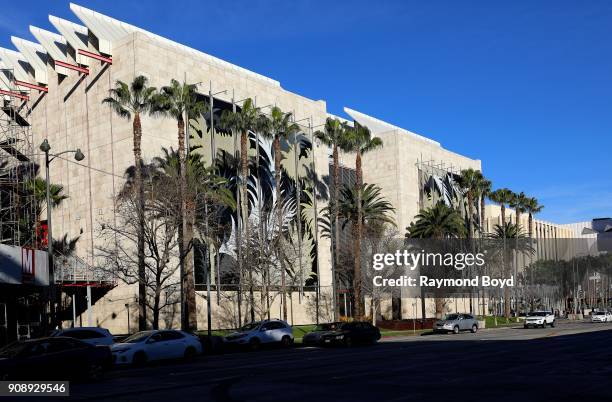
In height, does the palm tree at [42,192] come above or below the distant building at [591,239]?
above

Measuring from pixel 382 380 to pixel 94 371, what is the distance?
8.34 meters

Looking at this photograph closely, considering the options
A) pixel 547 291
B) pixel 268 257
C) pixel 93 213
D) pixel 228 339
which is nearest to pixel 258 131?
pixel 268 257

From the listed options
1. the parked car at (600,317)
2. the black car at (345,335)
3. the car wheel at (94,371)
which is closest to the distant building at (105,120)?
the black car at (345,335)

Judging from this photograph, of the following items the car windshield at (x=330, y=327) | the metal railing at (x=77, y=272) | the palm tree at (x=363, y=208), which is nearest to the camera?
the car windshield at (x=330, y=327)

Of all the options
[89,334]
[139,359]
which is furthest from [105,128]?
[139,359]

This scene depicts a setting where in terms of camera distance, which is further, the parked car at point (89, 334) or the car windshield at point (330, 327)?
the car windshield at point (330, 327)

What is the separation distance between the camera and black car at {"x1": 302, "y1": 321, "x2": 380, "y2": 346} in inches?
1490

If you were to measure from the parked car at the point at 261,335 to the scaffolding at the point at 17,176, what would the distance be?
1959 centimetres

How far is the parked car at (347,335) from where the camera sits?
37844 mm

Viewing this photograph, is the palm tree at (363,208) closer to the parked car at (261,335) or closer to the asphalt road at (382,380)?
the parked car at (261,335)

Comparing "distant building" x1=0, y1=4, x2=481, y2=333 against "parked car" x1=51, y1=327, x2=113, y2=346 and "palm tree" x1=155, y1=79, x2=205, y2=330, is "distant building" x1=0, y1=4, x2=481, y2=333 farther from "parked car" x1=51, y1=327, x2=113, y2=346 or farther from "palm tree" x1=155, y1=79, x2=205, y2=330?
"parked car" x1=51, y1=327, x2=113, y2=346

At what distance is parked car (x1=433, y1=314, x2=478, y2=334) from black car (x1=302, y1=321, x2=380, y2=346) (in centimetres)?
1492

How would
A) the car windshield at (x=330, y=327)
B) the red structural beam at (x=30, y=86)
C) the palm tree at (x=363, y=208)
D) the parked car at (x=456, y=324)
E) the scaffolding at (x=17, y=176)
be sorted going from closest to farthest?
the car windshield at (x=330, y=327) → the scaffolding at (x=17, y=176) → the parked car at (x=456, y=324) → the red structural beam at (x=30, y=86) → the palm tree at (x=363, y=208)

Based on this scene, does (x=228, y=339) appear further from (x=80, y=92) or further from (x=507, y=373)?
(x=80, y=92)
